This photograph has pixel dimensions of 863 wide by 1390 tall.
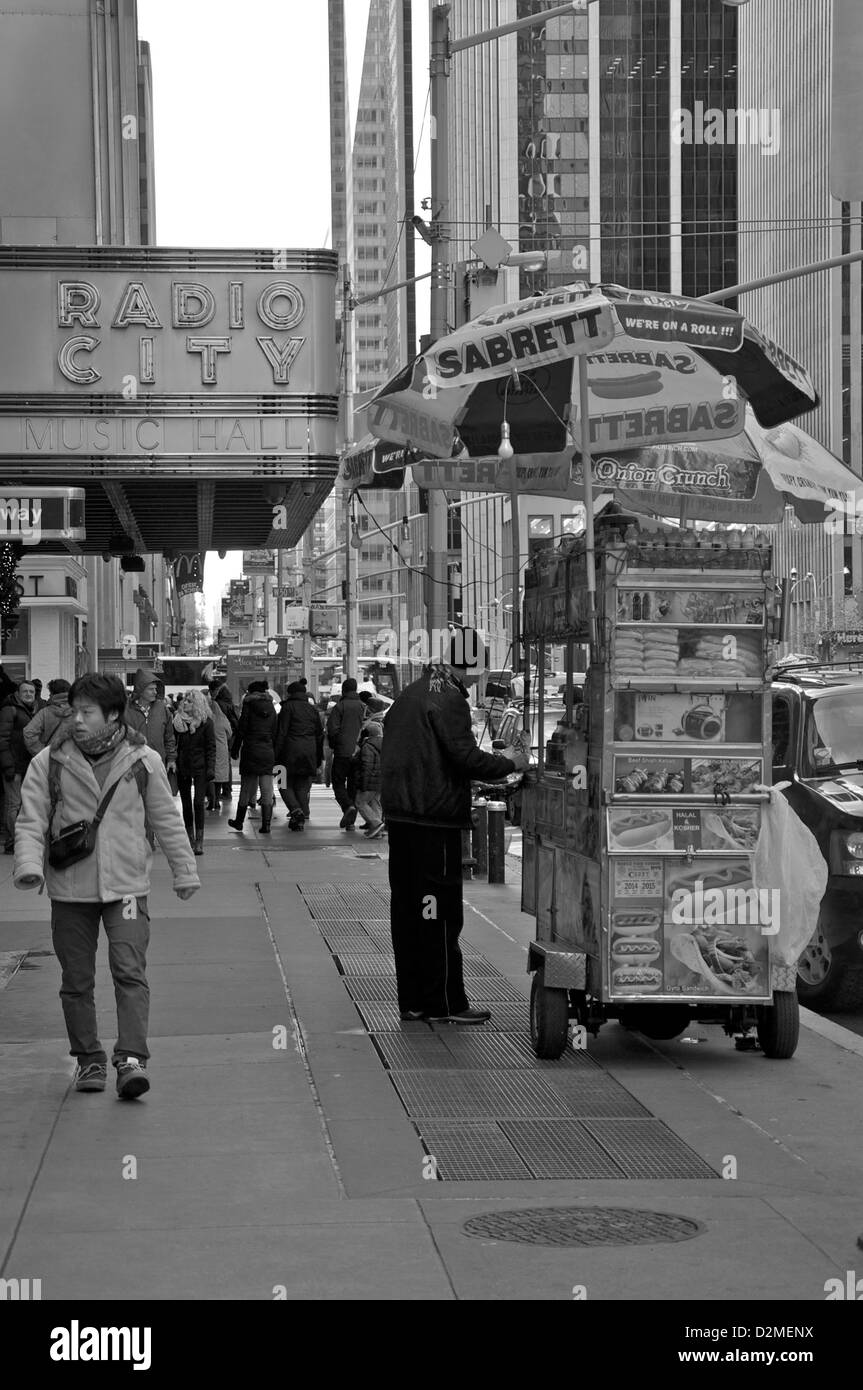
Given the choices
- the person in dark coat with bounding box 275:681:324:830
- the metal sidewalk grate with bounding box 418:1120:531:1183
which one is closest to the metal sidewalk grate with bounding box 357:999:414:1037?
the metal sidewalk grate with bounding box 418:1120:531:1183

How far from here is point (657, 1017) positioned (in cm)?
888

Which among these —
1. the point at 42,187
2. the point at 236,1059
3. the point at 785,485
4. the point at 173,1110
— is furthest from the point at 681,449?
the point at 42,187

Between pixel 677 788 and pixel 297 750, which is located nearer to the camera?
pixel 677 788

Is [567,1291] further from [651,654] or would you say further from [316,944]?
[316,944]

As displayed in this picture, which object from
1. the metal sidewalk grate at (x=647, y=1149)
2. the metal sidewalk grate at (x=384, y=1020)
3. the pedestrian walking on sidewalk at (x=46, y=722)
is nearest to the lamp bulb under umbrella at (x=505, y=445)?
the metal sidewalk grate at (x=384, y=1020)

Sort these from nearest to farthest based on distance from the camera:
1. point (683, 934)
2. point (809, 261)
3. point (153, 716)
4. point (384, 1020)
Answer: point (683, 934)
point (384, 1020)
point (153, 716)
point (809, 261)

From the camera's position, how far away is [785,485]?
11.2m

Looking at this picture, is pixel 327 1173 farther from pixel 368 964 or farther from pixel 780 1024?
pixel 368 964

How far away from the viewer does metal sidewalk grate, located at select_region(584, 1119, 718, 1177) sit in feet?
21.8

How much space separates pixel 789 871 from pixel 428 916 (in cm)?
201

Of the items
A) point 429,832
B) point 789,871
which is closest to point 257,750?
point 429,832

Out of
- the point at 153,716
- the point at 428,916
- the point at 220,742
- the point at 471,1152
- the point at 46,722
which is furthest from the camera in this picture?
the point at 220,742

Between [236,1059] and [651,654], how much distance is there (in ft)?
8.94
